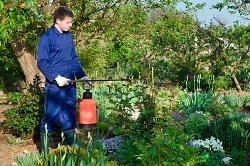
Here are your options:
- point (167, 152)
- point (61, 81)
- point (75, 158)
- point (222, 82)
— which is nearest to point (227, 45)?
point (222, 82)

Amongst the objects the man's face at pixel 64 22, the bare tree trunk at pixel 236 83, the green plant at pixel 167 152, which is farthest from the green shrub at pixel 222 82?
the green plant at pixel 167 152

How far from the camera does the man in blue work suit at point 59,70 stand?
523cm

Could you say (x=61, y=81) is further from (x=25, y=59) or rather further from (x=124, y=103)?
(x=25, y=59)

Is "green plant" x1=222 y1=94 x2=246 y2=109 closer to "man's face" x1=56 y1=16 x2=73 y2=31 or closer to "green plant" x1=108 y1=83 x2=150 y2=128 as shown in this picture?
"green plant" x1=108 y1=83 x2=150 y2=128

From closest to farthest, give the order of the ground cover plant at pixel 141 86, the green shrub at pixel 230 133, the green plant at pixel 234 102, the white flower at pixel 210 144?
the ground cover plant at pixel 141 86, the white flower at pixel 210 144, the green shrub at pixel 230 133, the green plant at pixel 234 102

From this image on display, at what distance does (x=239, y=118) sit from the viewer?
7156mm

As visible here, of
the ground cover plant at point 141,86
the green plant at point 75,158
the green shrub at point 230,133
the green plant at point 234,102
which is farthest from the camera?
the green plant at point 234,102

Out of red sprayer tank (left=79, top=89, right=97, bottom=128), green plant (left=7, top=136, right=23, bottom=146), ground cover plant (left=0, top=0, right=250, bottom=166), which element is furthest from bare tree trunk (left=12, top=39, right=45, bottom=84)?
red sprayer tank (left=79, top=89, right=97, bottom=128)

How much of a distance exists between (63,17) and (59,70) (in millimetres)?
614

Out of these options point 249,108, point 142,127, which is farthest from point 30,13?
point 249,108

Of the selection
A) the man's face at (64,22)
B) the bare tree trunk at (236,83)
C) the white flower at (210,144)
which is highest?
the man's face at (64,22)

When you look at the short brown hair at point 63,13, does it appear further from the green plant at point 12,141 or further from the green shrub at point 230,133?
the green shrub at point 230,133

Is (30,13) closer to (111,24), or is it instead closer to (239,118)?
(111,24)

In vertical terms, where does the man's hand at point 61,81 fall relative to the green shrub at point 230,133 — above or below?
above
